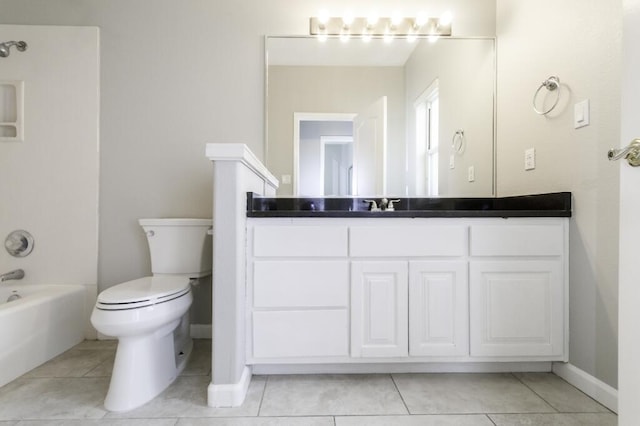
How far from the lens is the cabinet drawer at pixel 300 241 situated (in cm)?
146

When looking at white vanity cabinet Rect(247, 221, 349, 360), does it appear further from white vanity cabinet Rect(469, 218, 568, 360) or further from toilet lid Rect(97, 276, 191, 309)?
white vanity cabinet Rect(469, 218, 568, 360)

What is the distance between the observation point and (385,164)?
2.14 meters

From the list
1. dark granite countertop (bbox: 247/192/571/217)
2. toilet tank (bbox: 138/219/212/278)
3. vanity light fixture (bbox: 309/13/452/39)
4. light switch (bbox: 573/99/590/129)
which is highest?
vanity light fixture (bbox: 309/13/452/39)

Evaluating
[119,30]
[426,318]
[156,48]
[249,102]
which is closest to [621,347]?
[426,318]

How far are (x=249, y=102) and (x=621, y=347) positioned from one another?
2081mm

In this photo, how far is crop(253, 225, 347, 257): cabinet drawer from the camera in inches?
57.6

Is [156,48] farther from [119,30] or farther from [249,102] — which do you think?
[249,102]

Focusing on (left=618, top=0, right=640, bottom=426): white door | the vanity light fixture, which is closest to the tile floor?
(left=618, top=0, right=640, bottom=426): white door

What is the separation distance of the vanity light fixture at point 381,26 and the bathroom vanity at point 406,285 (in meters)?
1.30

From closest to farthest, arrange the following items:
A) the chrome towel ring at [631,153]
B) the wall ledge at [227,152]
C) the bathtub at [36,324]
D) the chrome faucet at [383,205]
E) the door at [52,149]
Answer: the chrome towel ring at [631,153] → the wall ledge at [227,152] → the bathtub at [36,324] → the chrome faucet at [383,205] → the door at [52,149]

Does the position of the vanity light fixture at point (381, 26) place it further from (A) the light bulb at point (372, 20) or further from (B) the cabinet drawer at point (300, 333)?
(B) the cabinet drawer at point (300, 333)

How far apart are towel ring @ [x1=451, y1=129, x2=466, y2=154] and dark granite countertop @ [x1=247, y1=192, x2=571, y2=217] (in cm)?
32

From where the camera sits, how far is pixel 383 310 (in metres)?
1.50

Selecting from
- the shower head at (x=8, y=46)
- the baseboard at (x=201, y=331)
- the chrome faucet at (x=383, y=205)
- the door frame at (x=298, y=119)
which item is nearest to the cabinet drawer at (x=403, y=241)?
the chrome faucet at (x=383, y=205)
